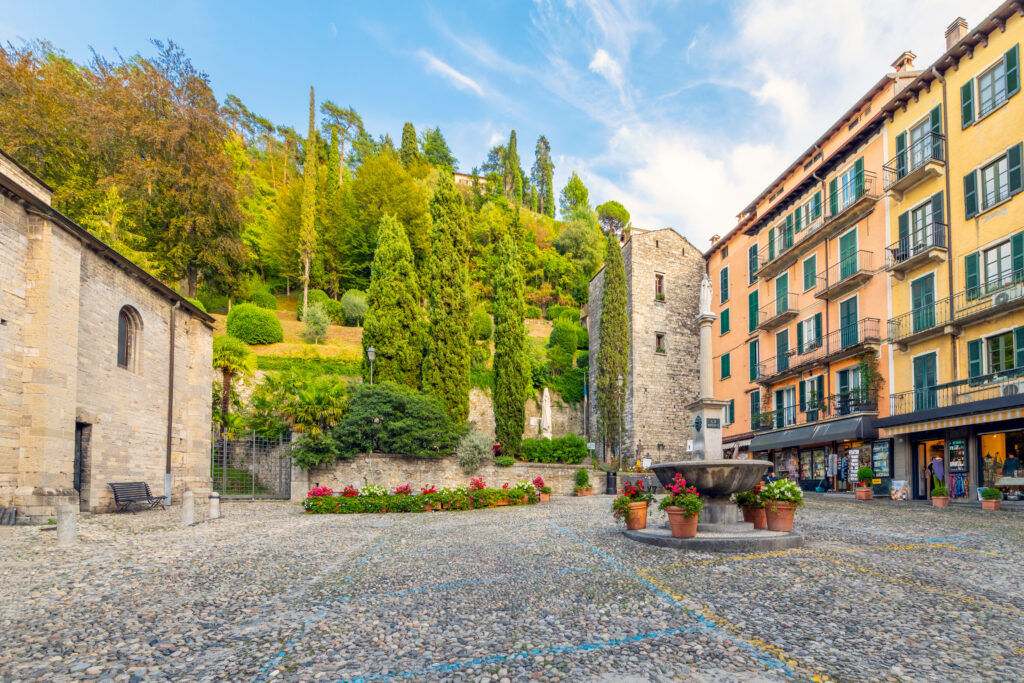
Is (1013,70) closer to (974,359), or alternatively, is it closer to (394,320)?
(974,359)

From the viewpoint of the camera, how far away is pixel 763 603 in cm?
562

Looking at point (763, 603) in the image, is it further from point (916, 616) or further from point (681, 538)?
point (681, 538)

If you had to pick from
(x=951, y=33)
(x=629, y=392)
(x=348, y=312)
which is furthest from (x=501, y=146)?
(x=951, y=33)

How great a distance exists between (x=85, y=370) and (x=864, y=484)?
22.2 metres

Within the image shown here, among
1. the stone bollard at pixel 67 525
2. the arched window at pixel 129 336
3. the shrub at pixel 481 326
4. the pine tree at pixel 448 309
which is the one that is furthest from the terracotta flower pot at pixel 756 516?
the shrub at pixel 481 326

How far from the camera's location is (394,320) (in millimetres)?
24969

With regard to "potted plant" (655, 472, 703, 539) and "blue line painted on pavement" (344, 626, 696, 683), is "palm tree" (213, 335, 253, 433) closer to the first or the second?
"potted plant" (655, 472, 703, 539)

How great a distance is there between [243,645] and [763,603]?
4.48m

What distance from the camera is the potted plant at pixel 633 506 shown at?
999cm

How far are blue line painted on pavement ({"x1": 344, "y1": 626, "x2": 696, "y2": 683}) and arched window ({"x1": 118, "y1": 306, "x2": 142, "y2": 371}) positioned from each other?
15.8m

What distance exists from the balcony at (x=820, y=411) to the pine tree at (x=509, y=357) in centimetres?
1069

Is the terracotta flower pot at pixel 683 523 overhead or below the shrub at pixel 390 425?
below

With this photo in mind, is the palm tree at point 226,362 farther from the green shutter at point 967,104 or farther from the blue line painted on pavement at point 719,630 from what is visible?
the green shutter at point 967,104

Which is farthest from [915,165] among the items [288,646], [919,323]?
[288,646]
